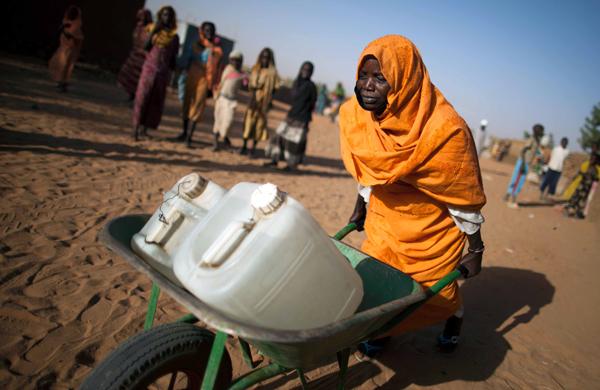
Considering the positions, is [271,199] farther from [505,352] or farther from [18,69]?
[18,69]

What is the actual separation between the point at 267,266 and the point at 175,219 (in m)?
0.52

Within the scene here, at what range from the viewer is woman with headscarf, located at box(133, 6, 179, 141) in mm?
6281

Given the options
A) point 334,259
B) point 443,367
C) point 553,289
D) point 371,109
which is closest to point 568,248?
point 553,289

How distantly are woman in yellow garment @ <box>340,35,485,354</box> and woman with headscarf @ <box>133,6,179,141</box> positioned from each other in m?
5.04

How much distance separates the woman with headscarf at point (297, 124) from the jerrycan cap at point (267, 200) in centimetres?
613

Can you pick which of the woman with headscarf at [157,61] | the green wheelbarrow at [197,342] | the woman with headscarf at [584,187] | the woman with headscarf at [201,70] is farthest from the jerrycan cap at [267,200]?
the woman with headscarf at [584,187]

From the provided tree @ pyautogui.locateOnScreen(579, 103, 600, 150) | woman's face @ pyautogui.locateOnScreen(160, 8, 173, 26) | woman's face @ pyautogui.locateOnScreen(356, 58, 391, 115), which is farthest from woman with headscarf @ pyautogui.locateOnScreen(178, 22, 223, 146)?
tree @ pyautogui.locateOnScreen(579, 103, 600, 150)

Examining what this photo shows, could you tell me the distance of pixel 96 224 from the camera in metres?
3.60

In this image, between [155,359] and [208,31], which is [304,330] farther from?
[208,31]

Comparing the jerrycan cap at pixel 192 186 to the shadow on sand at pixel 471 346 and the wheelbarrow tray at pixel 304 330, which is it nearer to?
the wheelbarrow tray at pixel 304 330

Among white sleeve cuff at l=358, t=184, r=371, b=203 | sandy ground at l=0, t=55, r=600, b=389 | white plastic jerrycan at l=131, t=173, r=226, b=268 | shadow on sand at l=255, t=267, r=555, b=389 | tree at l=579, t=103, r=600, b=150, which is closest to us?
white plastic jerrycan at l=131, t=173, r=226, b=268

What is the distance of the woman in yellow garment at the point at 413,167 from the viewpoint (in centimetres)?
198

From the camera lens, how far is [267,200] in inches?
51.4

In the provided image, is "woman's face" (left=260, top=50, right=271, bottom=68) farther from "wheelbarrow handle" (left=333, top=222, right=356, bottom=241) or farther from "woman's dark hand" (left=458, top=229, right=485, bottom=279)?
"woman's dark hand" (left=458, top=229, right=485, bottom=279)
